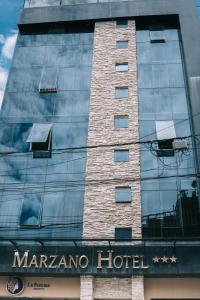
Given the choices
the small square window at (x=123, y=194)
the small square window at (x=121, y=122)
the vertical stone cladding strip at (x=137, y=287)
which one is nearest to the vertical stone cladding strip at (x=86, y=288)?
the vertical stone cladding strip at (x=137, y=287)

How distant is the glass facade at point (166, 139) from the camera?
2694 cm

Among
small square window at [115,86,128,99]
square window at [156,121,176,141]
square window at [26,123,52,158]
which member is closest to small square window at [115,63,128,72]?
small square window at [115,86,128,99]

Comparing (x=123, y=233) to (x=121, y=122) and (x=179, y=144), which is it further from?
(x=121, y=122)

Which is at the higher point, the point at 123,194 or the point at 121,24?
the point at 121,24

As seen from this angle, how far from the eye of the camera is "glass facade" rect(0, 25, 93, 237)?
2773 cm

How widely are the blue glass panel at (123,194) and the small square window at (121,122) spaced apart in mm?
5705

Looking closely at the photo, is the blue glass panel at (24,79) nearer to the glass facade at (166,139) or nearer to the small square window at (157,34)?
the glass facade at (166,139)

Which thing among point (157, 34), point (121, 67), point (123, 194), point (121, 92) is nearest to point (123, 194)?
point (123, 194)

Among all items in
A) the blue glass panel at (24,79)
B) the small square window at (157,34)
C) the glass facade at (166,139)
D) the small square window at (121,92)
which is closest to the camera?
the glass facade at (166,139)

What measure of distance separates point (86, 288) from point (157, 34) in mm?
24774

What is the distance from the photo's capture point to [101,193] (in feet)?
93.6

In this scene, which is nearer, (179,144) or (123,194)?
(123,194)

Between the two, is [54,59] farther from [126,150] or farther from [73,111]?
[126,150]

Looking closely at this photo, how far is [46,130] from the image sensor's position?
102 ft
